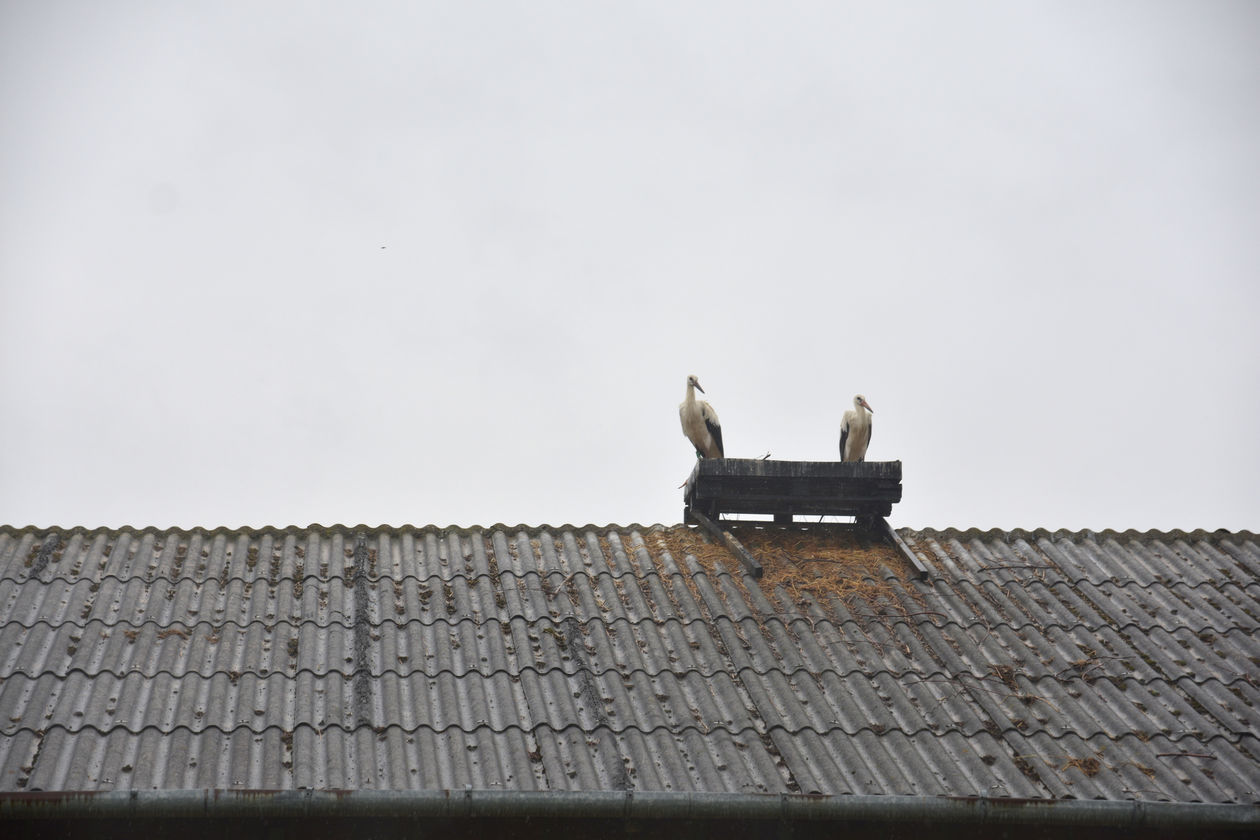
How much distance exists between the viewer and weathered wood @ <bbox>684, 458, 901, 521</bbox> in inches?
311

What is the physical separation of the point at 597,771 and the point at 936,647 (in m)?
2.15

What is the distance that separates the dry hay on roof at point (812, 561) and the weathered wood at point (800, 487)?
0.14m

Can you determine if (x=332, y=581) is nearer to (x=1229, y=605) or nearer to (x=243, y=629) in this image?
(x=243, y=629)

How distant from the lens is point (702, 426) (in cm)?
1014

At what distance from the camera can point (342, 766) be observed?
4.78 meters

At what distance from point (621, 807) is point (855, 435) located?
6055 millimetres

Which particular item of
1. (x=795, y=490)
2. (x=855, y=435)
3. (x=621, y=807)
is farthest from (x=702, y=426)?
(x=621, y=807)

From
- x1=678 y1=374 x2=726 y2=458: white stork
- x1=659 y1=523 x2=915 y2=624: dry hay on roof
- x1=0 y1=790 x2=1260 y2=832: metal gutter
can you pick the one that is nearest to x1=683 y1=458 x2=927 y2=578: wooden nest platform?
x1=659 y1=523 x2=915 y2=624: dry hay on roof

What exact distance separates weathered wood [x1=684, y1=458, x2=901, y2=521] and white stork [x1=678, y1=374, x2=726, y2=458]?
7.09ft

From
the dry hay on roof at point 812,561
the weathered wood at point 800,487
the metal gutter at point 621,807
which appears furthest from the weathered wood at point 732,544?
the metal gutter at point 621,807

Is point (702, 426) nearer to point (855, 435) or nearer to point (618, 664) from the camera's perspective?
point (855, 435)

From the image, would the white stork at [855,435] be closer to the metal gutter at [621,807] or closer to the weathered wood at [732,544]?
the weathered wood at [732,544]

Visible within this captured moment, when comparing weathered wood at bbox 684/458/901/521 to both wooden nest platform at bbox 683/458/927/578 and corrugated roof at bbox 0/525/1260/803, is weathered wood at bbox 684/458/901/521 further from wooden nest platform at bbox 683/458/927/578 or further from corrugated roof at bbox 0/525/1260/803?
corrugated roof at bbox 0/525/1260/803

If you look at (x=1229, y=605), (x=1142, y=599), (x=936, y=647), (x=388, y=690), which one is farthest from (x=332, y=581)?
(x=1229, y=605)
